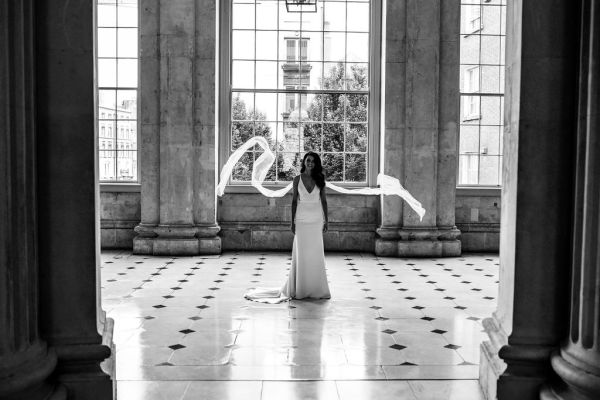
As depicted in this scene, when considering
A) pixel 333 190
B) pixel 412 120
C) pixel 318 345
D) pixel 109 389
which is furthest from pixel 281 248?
pixel 109 389

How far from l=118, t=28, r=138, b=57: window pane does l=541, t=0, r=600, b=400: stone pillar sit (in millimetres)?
9735

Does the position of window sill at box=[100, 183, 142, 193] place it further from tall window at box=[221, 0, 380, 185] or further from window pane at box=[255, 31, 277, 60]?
window pane at box=[255, 31, 277, 60]

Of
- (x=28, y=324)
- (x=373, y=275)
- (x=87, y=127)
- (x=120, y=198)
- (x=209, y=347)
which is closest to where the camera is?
(x=28, y=324)

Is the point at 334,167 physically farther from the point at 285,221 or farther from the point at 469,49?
the point at 469,49

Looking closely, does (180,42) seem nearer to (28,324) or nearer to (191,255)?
(191,255)

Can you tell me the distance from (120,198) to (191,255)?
1823mm

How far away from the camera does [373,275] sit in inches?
376

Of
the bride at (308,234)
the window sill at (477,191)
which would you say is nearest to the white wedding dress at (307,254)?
the bride at (308,234)

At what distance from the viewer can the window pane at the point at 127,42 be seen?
12000 mm

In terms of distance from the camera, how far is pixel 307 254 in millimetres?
7656

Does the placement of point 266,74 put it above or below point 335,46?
Result: below

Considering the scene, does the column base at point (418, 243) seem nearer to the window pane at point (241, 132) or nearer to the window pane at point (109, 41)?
the window pane at point (241, 132)

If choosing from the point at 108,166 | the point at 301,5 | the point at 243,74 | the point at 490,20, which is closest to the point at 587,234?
the point at 301,5

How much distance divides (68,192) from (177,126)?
25.2 feet
